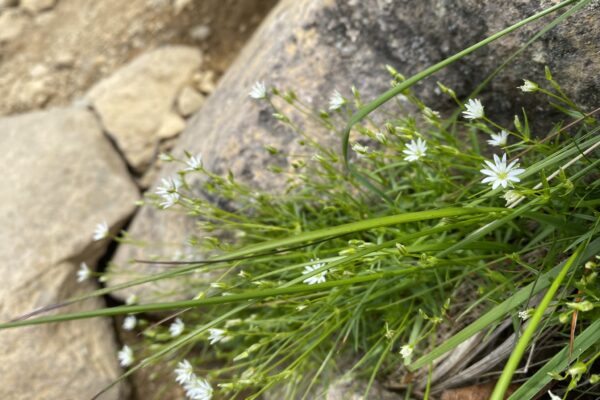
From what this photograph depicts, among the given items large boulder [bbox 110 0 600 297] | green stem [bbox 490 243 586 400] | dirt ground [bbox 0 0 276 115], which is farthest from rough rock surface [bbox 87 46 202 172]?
green stem [bbox 490 243 586 400]

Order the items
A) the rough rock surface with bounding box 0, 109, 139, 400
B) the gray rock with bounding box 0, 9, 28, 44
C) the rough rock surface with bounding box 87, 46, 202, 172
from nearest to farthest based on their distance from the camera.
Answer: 1. the rough rock surface with bounding box 0, 109, 139, 400
2. the rough rock surface with bounding box 87, 46, 202, 172
3. the gray rock with bounding box 0, 9, 28, 44

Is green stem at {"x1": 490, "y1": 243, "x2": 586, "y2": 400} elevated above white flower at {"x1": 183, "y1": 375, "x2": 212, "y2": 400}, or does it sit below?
above

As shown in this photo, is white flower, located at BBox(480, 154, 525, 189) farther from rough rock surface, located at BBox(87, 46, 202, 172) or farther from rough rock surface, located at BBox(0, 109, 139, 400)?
rough rock surface, located at BBox(87, 46, 202, 172)

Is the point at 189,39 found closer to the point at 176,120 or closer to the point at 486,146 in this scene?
the point at 176,120

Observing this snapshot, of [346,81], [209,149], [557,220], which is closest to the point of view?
[557,220]

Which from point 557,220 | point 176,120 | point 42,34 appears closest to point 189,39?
point 176,120

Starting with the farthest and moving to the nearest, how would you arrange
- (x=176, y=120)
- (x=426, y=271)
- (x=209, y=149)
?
(x=176, y=120), (x=209, y=149), (x=426, y=271)
